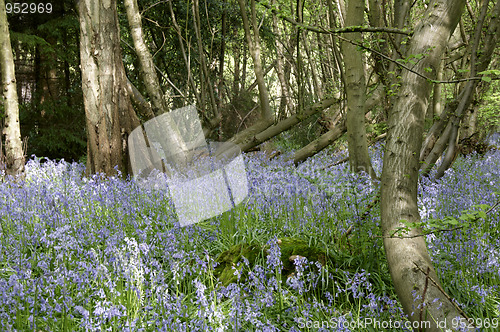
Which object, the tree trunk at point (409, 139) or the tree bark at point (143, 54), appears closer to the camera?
the tree trunk at point (409, 139)

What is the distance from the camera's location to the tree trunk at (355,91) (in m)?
4.96

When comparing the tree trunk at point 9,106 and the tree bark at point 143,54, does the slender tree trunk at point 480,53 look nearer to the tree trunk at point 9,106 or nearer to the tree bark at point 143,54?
the tree bark at point 143,54

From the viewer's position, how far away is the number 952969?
37.1ft

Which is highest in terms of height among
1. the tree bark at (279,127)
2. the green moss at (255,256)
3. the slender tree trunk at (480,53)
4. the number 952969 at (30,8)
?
the number 952969 at (30,8)

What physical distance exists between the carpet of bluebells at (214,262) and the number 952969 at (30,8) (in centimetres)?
743

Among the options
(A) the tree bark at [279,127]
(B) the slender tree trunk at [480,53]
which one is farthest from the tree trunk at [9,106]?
(B) the slender tree trunk at [480,53]

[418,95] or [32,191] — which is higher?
[418,95]

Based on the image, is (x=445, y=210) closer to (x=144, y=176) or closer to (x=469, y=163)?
(x=469, y=163)

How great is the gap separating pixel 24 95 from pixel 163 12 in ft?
16.3

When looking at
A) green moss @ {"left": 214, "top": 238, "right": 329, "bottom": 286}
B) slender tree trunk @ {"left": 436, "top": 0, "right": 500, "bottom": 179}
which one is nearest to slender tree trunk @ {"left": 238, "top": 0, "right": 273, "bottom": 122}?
slender tree trunk @ {"left": 436, "top": 0, "right": 500, "bottom": 179}

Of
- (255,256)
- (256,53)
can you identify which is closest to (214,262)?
(255,256)

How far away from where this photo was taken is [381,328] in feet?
8.78

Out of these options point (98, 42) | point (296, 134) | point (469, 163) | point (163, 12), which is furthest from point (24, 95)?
point (469, 163)

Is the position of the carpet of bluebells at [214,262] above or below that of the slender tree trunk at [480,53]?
below
